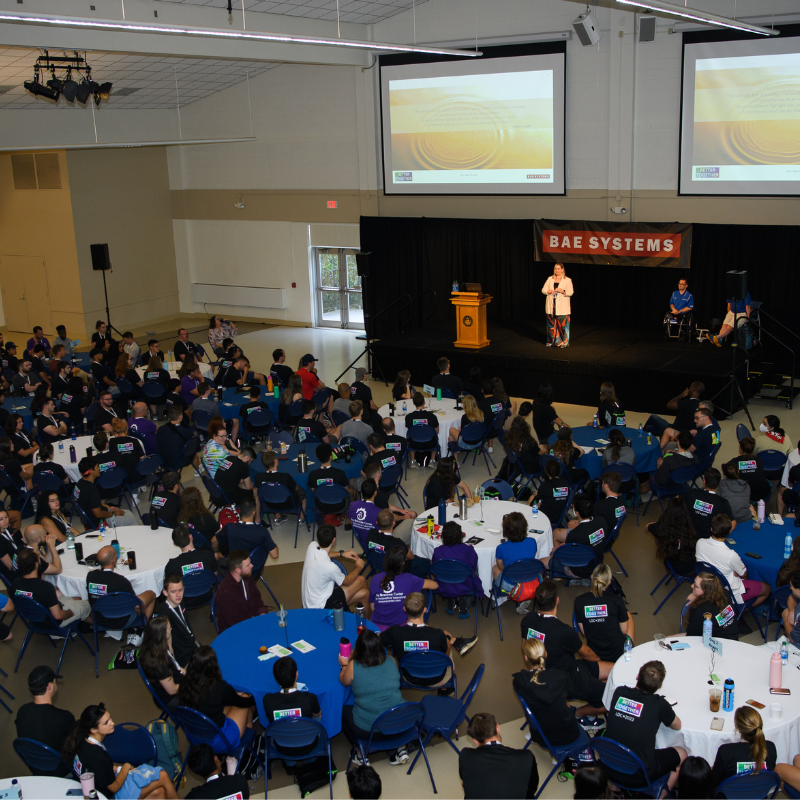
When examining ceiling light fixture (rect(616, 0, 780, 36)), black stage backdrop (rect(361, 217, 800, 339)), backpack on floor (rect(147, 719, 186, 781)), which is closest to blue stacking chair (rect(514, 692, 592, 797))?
backpack on floor (rect(147, 719, 186, 781))

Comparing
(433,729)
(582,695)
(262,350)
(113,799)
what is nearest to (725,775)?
(582,695)

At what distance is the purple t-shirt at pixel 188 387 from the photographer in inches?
471

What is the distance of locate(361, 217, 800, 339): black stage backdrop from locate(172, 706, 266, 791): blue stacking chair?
11.7 m

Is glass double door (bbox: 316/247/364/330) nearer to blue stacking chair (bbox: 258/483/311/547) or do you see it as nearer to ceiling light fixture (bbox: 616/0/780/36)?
ceiling light fixture (bbox: 616/0/780/36)

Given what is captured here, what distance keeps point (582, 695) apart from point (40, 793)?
3.28 metres

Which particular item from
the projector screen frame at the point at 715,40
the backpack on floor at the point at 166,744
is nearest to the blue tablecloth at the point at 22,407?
the backpack on floor at the point at 166,744

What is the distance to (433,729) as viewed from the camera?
17.4 feet

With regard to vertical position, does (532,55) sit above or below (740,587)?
above

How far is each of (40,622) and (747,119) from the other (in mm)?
12790

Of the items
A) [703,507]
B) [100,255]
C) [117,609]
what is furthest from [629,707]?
[100,255]

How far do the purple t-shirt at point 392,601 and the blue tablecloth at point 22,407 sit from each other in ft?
22.6

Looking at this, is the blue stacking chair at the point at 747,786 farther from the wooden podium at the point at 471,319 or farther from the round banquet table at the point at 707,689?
the wooden podium at the point at 471,319

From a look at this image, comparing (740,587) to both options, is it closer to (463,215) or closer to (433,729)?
(433,729)

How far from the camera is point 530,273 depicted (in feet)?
53.9
